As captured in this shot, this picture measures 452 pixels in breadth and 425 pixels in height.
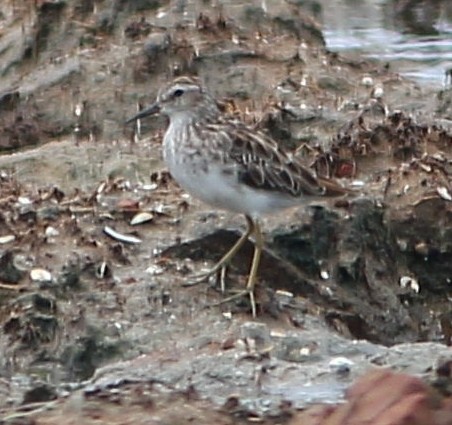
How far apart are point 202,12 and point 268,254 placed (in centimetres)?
296

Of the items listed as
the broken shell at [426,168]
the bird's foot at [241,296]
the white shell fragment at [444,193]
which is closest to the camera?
the bird's foot at [241,296]

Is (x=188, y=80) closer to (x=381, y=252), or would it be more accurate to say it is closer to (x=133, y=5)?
(x=381, y=252)

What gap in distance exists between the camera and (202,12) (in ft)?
37.1

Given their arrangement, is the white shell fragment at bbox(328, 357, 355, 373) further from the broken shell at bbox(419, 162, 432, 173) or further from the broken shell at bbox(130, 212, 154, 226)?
the broken shell at bbox(419, 162, 432, 173)

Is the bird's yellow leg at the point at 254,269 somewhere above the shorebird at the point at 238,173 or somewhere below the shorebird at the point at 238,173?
below

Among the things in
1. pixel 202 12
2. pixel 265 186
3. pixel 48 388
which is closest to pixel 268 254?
pixel 265 186

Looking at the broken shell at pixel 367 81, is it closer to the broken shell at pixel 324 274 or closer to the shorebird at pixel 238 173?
the broken shell at pixel 324 274

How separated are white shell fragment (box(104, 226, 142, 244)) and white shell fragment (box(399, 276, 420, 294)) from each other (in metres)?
1.42

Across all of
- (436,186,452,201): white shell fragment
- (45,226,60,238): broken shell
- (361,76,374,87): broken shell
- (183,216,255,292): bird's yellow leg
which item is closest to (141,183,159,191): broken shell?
(45,226,60,238): broken shell

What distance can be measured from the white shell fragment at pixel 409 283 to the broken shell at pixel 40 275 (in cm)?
192

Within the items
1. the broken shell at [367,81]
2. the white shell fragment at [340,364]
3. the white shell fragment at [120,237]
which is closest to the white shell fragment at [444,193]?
the white shell fragment at [120,237]

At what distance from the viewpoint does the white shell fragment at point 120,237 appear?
28.6 feet

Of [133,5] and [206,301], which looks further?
[133,5]

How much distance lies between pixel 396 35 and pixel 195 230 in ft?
22.5
